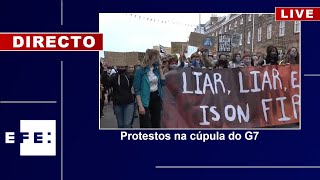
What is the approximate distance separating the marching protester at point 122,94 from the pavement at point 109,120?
5 cm

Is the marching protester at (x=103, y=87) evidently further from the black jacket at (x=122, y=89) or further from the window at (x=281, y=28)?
the window at (x=281, y=28)

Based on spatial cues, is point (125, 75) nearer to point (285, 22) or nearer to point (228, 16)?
point (228, 16)

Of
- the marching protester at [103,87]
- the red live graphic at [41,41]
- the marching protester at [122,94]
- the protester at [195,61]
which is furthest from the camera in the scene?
the protester at [195,61]

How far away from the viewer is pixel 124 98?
4.75 meters

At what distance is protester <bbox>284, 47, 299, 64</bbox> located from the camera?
4.49 meters

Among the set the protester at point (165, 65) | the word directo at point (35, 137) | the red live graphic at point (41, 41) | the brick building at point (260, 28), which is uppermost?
the brick building at point (260, 28)

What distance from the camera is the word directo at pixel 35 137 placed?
449 centimetres

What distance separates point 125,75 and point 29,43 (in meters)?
0.91

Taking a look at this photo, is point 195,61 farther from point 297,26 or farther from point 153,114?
point 297,26

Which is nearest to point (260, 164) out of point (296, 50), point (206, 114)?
point (206, 114)

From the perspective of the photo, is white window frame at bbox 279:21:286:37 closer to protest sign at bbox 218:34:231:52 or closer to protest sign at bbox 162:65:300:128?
protest sign at bbox 162:65:300:128

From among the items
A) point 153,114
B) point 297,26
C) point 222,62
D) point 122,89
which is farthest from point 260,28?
point 122,89

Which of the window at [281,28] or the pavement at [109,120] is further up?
the window at [281,28]
